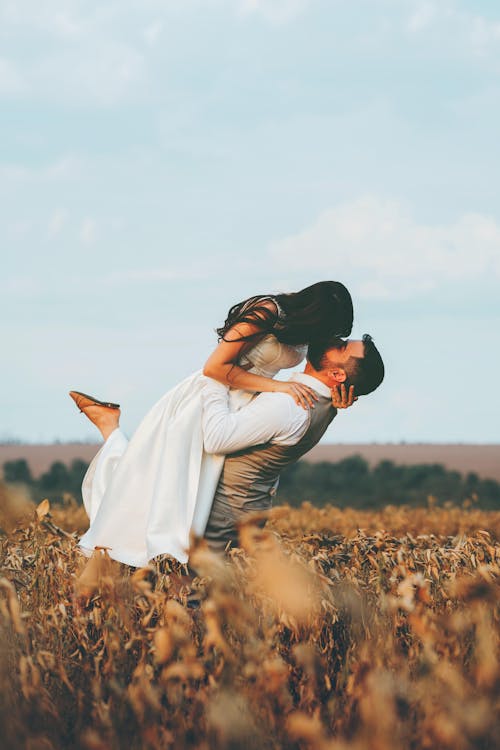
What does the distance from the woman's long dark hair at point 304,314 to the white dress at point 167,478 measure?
5.8 inches

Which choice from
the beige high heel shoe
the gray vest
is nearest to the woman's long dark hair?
the gray vest

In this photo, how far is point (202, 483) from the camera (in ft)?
15.9

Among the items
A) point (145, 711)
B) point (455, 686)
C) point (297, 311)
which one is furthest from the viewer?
point (297, 311)

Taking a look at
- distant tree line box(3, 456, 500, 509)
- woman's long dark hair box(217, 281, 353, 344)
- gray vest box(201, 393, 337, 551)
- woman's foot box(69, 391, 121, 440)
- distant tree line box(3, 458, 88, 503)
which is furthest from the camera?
distant tree line box(3, 458, 88, 503)

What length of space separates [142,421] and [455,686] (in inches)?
127

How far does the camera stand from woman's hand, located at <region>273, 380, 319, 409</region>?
183 inches

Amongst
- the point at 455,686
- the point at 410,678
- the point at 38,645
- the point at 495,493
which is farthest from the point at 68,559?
the point at 495,493

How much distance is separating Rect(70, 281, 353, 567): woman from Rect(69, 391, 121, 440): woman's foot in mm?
455

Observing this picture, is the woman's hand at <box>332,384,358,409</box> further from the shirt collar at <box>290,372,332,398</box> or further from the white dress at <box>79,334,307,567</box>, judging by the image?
the white dress at <box>79,334,307,567</box>

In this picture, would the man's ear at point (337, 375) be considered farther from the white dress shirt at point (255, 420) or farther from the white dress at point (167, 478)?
the white dress at point (167, 478)

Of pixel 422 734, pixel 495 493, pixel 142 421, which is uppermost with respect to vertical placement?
pixel 142 421

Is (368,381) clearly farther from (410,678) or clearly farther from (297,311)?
(410,678)

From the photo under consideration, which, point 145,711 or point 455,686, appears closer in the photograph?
point 455,686

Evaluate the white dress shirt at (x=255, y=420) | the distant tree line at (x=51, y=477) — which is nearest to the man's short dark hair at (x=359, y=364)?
the white dress shirt at (x=255, y=420)
